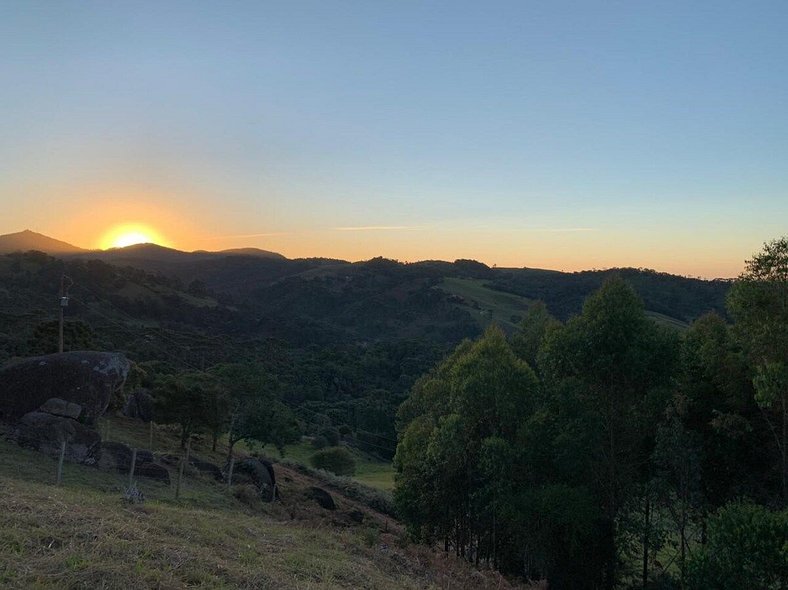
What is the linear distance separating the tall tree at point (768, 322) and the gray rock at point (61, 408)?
25338 mm

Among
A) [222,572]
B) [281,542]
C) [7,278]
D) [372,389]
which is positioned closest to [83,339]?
[281,542]

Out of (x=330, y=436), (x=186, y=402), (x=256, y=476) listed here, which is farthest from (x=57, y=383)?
(x=330, y=436)

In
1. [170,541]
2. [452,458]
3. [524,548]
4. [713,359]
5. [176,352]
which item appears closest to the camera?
[170,541]

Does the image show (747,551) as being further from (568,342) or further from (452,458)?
(452,458)

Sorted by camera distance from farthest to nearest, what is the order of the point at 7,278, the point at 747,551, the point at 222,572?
A: the point at 7,278, the point at 747,551, the point at 222,572

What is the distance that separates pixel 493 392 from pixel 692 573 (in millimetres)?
10553

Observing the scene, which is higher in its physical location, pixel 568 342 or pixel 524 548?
pixel 568 342

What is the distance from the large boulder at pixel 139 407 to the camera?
38031mm

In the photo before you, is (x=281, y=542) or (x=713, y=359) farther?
(x=713, y=359)

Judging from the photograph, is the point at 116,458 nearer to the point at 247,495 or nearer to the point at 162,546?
the point at 247,495

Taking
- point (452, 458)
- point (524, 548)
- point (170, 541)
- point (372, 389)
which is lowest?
point (372, 389)

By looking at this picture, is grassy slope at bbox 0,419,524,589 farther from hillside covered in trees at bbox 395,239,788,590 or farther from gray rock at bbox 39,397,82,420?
hillside covered in trees at bbox 395,239,788,590

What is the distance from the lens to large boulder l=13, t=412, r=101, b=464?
23.4 metres

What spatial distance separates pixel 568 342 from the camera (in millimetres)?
23203
